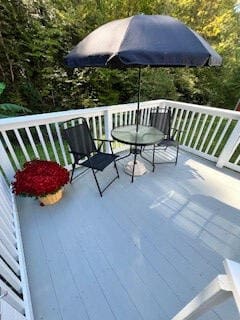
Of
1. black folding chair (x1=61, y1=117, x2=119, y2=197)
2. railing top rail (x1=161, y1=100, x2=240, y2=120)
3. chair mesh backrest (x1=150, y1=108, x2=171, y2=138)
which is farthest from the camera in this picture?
chair mesh backrest (x1=150, y1=108, x2=171, y2=138)

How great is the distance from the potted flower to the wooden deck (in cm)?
20

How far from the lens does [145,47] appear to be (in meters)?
1.90

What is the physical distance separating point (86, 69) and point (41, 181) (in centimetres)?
510

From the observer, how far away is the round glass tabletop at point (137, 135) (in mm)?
2945

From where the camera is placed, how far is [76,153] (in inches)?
107

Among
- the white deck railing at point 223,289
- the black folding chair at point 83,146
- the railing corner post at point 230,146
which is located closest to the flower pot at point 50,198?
the black folding chair at point 83,146

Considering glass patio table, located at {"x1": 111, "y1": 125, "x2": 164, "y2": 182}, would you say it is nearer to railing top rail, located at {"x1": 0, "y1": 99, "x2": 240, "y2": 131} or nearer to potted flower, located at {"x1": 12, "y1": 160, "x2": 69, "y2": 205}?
railing top rail, located at {"x1": 0, "y1": 99, "x2": 240, "y2": 131}

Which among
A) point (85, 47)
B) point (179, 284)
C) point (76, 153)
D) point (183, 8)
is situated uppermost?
point (183, 8)

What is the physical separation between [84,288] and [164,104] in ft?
12.0

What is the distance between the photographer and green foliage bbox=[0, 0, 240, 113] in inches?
205

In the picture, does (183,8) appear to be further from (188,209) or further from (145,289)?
(145,289)

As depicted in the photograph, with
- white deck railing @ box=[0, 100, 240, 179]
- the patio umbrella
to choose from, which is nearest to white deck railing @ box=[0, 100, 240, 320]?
white deck railing @ box=[0, 100, 240, 179]

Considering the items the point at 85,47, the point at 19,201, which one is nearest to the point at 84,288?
the point at 19,201

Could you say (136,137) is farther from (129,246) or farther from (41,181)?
(129,246)
